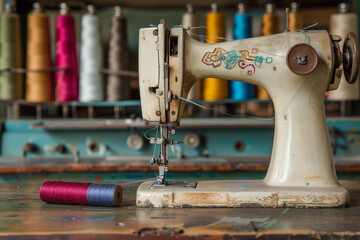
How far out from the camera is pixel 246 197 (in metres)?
1.24

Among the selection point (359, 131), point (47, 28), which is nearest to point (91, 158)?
point (47, 28)

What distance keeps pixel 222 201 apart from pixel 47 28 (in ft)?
6.55

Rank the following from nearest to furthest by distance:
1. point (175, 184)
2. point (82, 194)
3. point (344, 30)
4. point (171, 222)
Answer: point (171, 222)
point (82, 194)
point (175, 184)
point (344, 30)

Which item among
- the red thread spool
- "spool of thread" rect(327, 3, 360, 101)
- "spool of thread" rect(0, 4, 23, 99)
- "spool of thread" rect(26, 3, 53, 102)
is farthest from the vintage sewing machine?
"spool of thread" rect(0, 4, 23, 99)

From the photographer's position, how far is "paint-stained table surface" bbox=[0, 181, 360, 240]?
3.28 ft

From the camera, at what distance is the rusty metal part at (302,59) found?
4.11 ft

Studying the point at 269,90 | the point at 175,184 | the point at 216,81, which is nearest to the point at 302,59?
the point at 269,90

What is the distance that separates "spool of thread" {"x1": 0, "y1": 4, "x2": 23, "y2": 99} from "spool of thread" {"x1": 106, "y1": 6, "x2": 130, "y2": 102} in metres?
0.59

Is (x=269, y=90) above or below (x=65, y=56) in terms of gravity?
below

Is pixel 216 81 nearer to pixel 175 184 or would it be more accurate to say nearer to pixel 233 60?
pixel 233 60

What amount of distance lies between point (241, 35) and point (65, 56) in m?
1.13

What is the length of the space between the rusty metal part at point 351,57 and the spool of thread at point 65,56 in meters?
1.89

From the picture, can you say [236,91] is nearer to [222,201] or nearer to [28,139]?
[28,139]

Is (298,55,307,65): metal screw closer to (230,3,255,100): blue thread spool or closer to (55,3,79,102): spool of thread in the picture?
(230,3,255,100): blue thread spool
